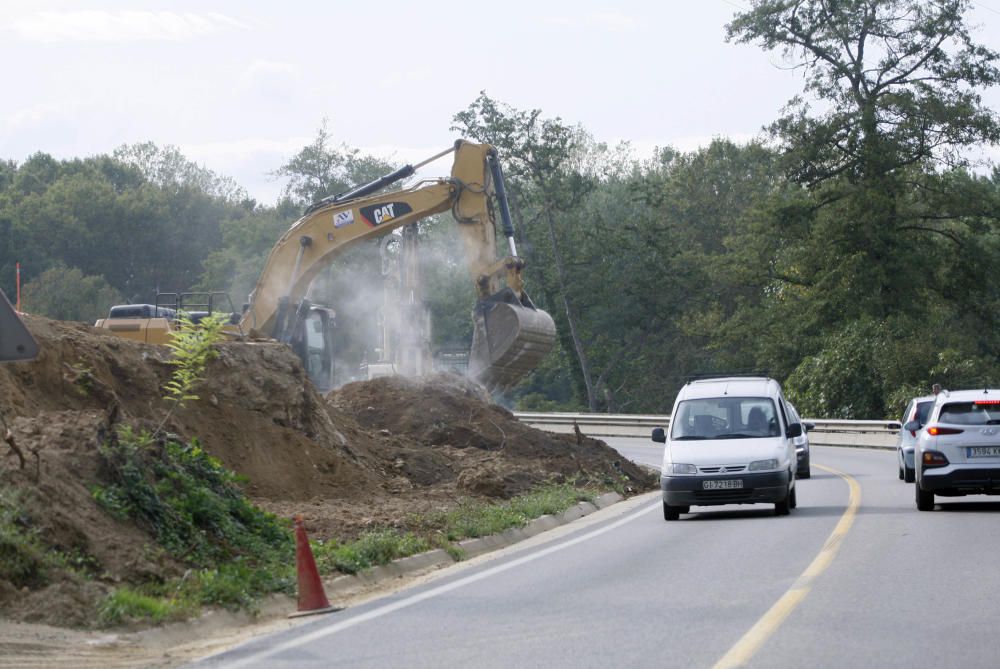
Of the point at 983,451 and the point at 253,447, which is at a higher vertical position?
the point at 253,447

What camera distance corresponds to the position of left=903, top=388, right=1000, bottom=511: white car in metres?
18.6

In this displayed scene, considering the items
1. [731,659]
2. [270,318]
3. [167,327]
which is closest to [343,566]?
[731,659]

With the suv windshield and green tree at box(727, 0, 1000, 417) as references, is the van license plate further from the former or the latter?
green tree at box(727, 0, 1000, 417)

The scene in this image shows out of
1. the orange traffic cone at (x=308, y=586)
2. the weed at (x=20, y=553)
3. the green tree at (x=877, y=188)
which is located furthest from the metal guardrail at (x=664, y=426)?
the weed at (x=20, y=553)

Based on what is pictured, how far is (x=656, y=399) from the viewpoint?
7412 centimetres

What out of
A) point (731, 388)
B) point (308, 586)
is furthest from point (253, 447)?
point (308, 586)

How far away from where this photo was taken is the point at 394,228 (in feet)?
101

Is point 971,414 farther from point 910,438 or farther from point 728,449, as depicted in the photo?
point 910,438

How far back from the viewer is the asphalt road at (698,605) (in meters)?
Result: 8.88

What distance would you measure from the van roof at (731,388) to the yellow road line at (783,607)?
3.05m

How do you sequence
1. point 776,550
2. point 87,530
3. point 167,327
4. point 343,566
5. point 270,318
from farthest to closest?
point 270,318 → point 167,327 → point 776,550 → point 343,566 → point 87,530

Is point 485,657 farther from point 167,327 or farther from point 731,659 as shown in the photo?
point 167,327

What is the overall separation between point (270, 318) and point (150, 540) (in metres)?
18.5

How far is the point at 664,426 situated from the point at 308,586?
129 feet
